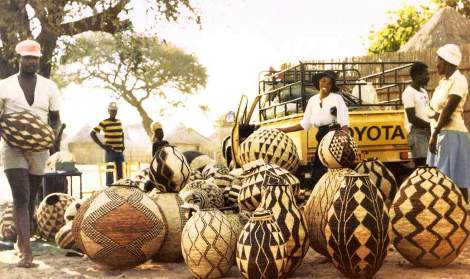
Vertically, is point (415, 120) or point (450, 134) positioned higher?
point (415, 120)

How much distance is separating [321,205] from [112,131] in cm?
784

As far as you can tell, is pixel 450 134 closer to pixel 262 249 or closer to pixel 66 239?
pixel 262 249

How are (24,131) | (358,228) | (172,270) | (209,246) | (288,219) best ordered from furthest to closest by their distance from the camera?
(24,131) → (172,270) → (209,246) → (288,219) → (358,228)

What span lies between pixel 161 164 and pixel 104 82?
151ft

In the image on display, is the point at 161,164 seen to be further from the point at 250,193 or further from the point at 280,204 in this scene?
the point at 280,204

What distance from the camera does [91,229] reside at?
5.91 metres

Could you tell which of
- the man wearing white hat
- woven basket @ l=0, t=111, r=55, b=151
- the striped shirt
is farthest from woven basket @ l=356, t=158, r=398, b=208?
the striped shirt

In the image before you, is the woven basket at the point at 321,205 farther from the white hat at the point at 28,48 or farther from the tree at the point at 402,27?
the tree at the point at 402,27

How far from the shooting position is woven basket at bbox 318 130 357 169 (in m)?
5.72

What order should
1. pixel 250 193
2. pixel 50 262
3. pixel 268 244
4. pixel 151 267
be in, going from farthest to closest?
pixel 50 262, pixel 151 267, pixel 250 193, pixel 268 244

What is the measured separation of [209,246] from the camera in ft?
17.8

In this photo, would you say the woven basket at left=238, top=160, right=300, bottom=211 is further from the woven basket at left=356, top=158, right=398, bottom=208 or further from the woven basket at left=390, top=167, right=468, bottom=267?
the woven basket at left=390, top=167, right=468, bottom=267

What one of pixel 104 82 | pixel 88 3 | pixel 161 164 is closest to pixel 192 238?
pixel 161 164

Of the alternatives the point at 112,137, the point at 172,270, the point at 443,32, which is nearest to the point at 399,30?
the point at 443,32
